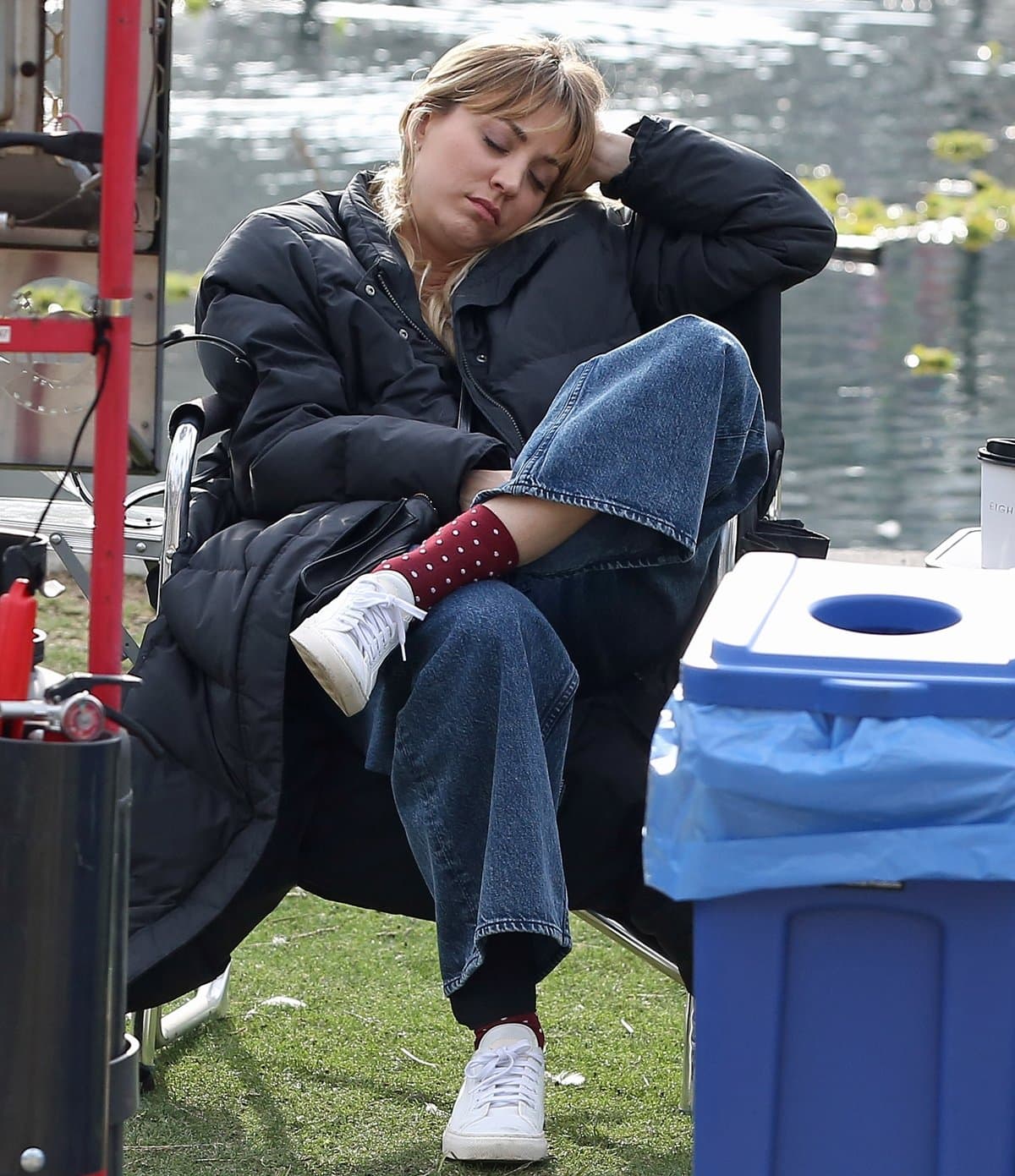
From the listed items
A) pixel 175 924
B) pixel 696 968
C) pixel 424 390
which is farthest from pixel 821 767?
pixel 424 390

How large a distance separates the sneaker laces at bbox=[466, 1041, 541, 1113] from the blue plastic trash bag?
52 cm

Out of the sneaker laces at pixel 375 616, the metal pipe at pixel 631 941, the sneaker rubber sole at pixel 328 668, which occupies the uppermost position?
the sneaker laces at pixel 375 616

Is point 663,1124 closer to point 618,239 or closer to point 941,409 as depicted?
point 618,239

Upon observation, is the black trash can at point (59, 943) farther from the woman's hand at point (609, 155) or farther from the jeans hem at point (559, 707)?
the woman's hand at point (609, 155)

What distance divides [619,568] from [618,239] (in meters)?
0.64

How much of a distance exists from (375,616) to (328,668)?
2.9 inches

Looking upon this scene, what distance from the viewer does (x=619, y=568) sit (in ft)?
6.64

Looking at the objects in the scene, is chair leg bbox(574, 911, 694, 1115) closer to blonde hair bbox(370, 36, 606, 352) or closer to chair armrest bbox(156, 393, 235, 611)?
chair armrest bbox(156, 393, 235, 611)

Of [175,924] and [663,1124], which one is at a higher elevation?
[175,924]

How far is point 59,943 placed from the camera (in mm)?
1344

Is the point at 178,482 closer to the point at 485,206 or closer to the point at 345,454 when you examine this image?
the point at 345,454

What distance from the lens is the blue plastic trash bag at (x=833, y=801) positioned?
1.36 meters

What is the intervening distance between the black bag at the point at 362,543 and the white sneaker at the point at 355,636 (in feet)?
0.18

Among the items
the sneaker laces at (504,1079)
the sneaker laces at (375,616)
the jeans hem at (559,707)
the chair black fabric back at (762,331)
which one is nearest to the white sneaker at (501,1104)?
the sneaker laces at (504,1079)
